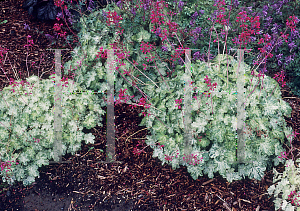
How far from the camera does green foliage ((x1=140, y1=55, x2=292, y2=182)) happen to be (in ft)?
10.4

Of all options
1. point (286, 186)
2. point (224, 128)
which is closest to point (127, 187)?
point (224, 128)

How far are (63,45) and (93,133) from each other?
2.13m

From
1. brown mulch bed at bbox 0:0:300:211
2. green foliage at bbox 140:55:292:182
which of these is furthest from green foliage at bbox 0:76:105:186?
green foliage at bbox 140:55:292:182

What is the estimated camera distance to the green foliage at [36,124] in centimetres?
342

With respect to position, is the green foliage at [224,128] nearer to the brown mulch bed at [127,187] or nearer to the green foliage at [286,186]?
the green foliage at [286,186]

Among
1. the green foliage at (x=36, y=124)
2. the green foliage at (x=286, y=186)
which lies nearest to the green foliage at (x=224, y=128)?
the green foliage at (x=286, y=186)

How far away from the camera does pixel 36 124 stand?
3541mm

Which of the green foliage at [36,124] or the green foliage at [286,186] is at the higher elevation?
the green foliage at [36,124]

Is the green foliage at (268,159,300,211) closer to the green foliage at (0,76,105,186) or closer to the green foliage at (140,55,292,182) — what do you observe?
the green foliage at (140,55,292,182)

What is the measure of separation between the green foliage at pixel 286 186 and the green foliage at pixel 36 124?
2573mm

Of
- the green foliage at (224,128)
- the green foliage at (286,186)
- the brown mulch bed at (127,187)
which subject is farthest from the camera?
the brown mulch bed at (127,187)

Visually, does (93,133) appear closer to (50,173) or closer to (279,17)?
(50,173)

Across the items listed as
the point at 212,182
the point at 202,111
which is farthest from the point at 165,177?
the point at 202,111

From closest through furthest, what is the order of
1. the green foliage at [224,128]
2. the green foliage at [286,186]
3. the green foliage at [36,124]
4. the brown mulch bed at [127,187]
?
the green foliage at [286,186], the green foliage at [224,128], the brown mulch bed at [127,187], the green foliage at [36,124]
